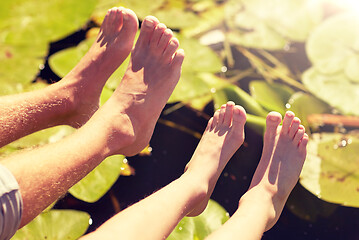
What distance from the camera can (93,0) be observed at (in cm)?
125

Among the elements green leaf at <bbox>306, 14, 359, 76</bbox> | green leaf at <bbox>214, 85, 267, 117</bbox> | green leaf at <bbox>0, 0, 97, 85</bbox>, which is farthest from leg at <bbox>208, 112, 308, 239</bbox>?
green leaf at <bbox>0, 0, 97, 85</bbox>

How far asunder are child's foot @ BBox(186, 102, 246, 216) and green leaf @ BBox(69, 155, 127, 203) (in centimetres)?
17

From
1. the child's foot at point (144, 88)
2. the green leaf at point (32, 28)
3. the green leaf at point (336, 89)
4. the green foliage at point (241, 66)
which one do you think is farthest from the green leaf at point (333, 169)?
the green leaf at point (32, 28)

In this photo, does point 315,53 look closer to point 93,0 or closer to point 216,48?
point 216,48

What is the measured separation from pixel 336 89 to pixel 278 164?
→ 0.39 m

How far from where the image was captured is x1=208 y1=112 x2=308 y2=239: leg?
0.68 meters

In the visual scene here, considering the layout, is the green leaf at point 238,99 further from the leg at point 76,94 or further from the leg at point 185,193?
the leg at point 76,94

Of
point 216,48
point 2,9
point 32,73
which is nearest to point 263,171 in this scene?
point 216,48

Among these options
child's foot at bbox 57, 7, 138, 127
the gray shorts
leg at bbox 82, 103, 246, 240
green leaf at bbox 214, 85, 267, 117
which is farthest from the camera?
green leaf at bbox 214, 85, 267, 117

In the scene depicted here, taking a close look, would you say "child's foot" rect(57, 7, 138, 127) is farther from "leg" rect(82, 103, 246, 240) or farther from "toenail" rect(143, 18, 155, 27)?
"leg" rect(82, 103, 246, 240)

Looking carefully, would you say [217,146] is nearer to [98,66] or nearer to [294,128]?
[294,128]

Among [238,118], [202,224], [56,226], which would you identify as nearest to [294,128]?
[238,118]

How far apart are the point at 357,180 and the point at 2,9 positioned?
3.82ft

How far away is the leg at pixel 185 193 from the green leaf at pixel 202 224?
45 mm
